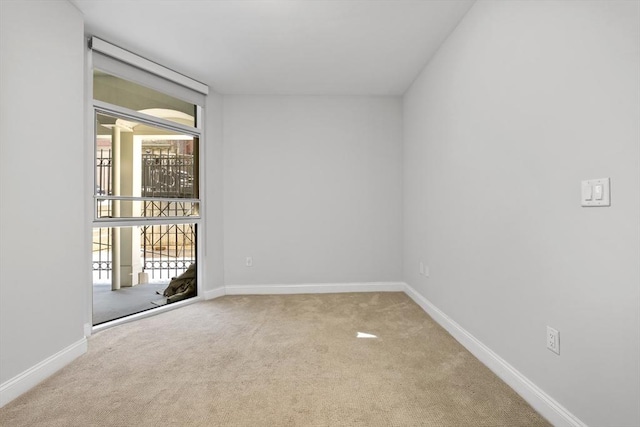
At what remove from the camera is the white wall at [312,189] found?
4.05 metres

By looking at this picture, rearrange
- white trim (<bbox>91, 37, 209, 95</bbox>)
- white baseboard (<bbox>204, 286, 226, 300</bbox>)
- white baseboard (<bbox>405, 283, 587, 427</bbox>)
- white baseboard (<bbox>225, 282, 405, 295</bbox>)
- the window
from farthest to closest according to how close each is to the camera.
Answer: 1. white baseboard (<bbox>225, 282, 405, 295</bbox>)
2. white baseboard (<bbox>204, 286, 226, 300</bbox>)
3. the window
4. white trim (<bbox>91, 37, 209, 95</bbox>)
5. white baseboard (<bbox>405, 283, 587, 427</bbox>)

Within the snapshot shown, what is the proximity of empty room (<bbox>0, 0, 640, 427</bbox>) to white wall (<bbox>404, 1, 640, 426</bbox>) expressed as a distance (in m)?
0.01

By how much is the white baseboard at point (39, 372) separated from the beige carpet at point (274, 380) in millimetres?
52

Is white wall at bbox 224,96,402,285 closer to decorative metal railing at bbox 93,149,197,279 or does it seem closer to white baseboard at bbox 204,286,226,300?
white baseboard at bbox 204,286,226,300

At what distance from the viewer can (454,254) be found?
2.63 meters

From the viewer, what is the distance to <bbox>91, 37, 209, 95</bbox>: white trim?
8.84ft

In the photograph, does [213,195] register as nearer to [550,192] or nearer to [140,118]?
[140,118]

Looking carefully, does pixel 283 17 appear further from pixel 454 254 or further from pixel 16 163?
pixel 454 254

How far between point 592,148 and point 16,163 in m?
2.96

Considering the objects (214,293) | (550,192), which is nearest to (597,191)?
(550,192)

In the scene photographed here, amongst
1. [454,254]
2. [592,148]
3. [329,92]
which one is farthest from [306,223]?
[592,148]

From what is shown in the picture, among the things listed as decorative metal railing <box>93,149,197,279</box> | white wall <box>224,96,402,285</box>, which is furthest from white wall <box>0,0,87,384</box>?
white wall <box>224,96,402,285</box>

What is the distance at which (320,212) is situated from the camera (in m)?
4.09

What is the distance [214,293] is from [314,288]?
4.04ft
